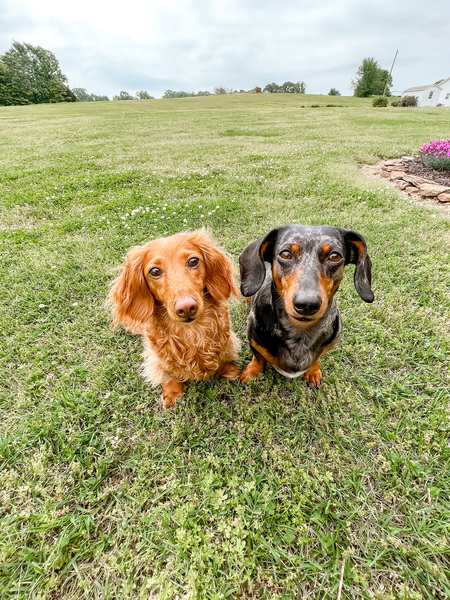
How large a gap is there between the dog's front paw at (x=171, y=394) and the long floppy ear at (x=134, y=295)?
27.5 inches

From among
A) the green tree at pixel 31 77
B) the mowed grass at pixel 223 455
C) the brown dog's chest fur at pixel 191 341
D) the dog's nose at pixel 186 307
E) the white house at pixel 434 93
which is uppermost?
the green tree at pixel 31 77

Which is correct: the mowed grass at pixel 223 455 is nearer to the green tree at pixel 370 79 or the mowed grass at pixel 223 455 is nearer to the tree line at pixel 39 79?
the tree line at pixel 39 79

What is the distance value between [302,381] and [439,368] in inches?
54.3

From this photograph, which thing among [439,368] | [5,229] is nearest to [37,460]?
[439,368]

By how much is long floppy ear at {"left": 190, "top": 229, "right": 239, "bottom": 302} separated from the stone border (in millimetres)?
6098

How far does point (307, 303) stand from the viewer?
1.77m

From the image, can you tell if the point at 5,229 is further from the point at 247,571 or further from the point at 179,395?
the point at 247,571

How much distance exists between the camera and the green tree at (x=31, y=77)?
176ft

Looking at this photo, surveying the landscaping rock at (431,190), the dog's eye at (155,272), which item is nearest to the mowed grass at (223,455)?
the dog's eye at (155,272)

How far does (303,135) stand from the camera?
14438 millimetres

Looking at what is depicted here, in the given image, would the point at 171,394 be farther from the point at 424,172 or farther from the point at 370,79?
the point at 370,79

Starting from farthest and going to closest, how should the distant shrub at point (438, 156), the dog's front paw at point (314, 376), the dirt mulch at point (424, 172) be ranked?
the distant shrub at point (438, 156)
the dirt mulch at point (424, 172)
the dog's front paw at point (314, 376)

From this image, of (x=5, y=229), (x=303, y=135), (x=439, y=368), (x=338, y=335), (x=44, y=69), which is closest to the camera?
(x=338, y=335)

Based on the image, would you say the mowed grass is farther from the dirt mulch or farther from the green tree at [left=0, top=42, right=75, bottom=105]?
the green tree at [left=0, top=42, right=75, bottom=105]
